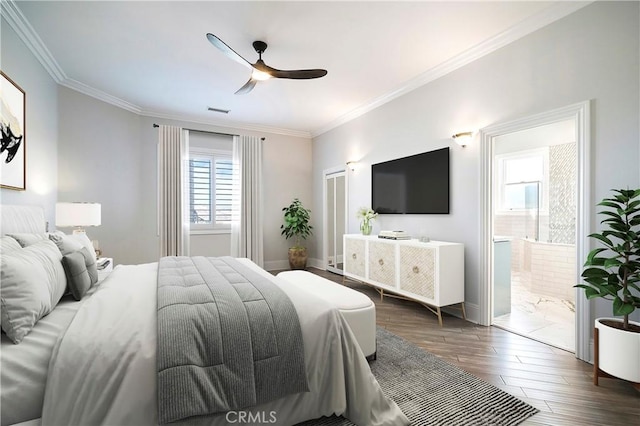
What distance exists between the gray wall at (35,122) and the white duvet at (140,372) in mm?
1996

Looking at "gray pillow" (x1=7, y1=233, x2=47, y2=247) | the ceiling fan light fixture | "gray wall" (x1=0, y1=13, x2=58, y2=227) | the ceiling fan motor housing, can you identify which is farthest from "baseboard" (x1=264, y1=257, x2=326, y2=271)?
"gray pillow" (x1=7, y1=233, x2=47, y2=247)

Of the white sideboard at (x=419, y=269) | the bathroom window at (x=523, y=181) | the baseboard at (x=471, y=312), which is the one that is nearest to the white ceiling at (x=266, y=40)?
the white sideboard at (x=419, y=269)

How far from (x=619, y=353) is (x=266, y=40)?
3637 millimetres

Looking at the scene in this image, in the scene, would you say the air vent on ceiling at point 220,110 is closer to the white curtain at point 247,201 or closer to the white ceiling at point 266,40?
the white ceiling at point 266,40

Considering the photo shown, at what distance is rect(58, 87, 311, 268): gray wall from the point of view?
3832 millimetres

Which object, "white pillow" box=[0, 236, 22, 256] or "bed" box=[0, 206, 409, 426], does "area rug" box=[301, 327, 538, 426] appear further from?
"white pillow" box=[0, 236, 22, 256]

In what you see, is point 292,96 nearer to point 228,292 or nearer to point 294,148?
point 294,148

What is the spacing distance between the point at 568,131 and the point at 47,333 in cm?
629

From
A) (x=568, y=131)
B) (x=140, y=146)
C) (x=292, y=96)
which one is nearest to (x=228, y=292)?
(x=292, y=96)

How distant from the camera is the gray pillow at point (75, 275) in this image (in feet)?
5.79

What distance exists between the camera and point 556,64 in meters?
2.46

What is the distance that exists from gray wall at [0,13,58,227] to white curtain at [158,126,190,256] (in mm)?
1422

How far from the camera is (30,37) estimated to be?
2.74 meters

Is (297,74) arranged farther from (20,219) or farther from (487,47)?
(20,219)
